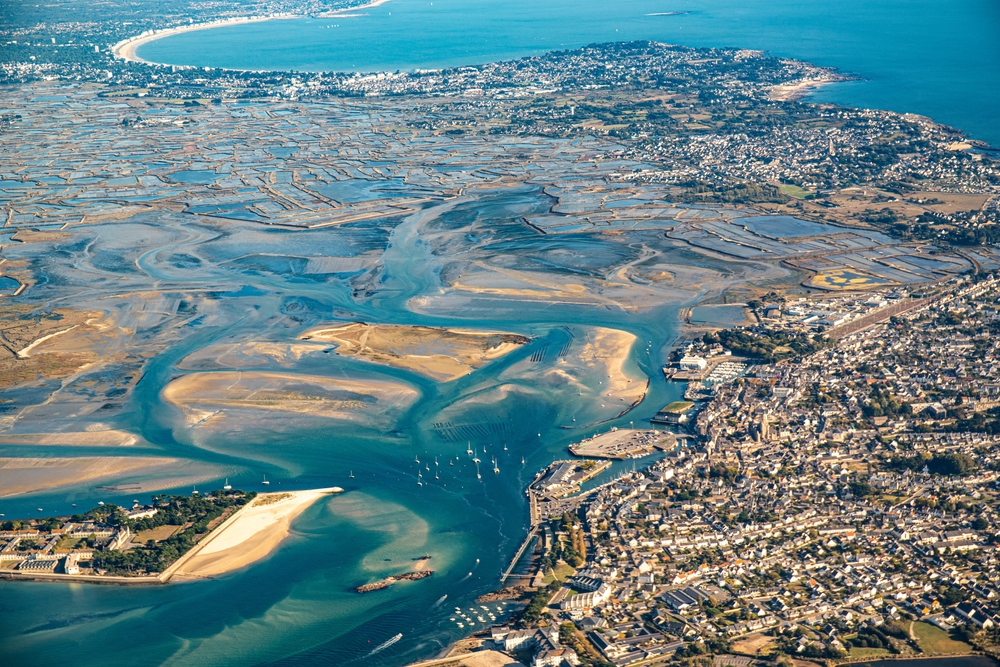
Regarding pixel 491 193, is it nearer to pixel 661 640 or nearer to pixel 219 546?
pixel 219 546

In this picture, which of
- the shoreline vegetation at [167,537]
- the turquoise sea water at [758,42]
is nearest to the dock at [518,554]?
the shoreline vegetation at [167,537]

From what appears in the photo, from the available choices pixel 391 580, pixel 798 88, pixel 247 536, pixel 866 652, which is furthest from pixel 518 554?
pixel 798 88

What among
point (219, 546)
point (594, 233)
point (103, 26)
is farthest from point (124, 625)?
point (103, 26)

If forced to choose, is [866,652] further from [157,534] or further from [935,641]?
[157,534]

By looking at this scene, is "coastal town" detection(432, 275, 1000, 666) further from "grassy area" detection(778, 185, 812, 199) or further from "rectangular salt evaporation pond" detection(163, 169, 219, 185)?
"rectangular salt evaporation pond" detection(163, 169, 219, 185)

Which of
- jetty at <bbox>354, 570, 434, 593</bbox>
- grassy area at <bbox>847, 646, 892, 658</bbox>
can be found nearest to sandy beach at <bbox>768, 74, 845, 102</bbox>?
Result: jetty at <bbox>354, 570, 434, 593</bbox>

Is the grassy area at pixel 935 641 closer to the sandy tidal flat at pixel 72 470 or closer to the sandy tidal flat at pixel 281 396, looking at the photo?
the sandy tidal flat at pixel 281 396

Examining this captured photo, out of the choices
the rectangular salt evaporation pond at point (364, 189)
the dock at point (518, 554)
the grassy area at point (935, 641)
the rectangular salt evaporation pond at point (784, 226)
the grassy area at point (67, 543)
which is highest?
the rectangular salt evaporation pond at point (364, 189)

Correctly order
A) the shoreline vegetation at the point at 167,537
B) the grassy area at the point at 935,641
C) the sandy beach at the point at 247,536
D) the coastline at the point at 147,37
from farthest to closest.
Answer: the coastline at the point at 147,37
the sandy beach at the point at 247,536
the shoreline vegetation at the point at 167,537
the grassy area at the point at 935,641
